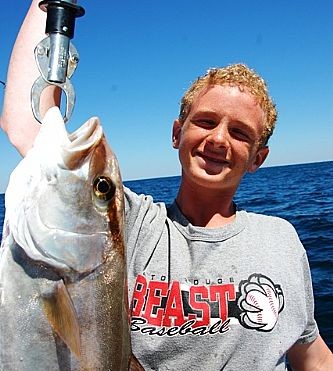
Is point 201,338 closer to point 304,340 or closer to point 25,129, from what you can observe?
point 304,340

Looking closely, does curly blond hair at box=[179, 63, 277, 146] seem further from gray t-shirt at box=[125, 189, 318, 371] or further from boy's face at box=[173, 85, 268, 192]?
gray t-shirt at box=[125, 189, 318, 371]

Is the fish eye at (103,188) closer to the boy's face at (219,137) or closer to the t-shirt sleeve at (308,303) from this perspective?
the boy's face at (219,137)

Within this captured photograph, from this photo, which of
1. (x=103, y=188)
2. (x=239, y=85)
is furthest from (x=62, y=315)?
(x=239, y=85)

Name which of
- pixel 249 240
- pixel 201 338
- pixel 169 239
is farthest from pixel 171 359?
pixel 249 240

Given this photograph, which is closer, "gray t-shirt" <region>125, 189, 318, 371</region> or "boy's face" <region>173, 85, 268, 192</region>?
"gray t-shirt" <region>125, 189, 318, 371</region>

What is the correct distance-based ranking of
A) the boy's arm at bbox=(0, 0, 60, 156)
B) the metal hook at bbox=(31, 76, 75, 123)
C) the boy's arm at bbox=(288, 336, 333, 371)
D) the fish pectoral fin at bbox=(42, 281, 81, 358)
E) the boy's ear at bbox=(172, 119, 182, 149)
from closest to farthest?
the fish pectoral fin at bbox=(42, 281, 81, 358) < the metal hook at bbox=(31, 76, 75, 123) < the boy's arm at bbox=(0, 0, 60, 156) < the boy's ear at bbox=(172, 119, 182, 149) < the boy's arm at bbox=(288, 336, 333, 371)

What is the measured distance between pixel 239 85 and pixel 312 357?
82.8 inches

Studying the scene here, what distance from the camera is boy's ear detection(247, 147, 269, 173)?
3166 mm

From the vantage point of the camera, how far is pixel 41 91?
2068mm

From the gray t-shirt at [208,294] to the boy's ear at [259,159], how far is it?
17.0 inches

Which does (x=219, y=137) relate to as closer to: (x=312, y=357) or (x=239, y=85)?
(x=239, y=85)

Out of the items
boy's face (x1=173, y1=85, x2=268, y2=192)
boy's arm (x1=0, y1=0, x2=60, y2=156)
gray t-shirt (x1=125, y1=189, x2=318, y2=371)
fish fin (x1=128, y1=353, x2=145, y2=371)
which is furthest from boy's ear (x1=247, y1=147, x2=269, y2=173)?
fish fin (x1=128, y1=353, x2=145, y2=371)

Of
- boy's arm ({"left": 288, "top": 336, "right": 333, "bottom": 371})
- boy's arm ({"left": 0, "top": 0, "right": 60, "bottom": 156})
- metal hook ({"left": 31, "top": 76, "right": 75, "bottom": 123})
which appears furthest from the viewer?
boy's arm ({"left": 288, "top": 336, "right": 333, "bottom": 371})

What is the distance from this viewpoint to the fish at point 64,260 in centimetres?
195
